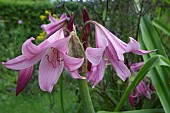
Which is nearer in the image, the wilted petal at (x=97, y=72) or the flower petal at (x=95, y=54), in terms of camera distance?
the flower petal at (x=95, y=54)

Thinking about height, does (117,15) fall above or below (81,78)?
below

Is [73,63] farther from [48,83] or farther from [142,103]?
[142,103]

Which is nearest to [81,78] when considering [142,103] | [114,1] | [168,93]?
[168,93]

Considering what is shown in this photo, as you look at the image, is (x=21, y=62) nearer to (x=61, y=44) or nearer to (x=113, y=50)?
(x=61, y=44)

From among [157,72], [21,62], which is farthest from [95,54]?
[157,72]

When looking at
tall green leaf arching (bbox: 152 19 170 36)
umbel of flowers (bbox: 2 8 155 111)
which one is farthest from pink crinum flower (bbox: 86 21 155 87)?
tall green leaf arching (bbox: 152 19 170 36)

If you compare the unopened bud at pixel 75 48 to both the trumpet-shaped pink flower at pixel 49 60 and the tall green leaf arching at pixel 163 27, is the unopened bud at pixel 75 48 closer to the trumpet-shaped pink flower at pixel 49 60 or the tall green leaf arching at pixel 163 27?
the trumpet-shaped pink flower at pixel 49 60

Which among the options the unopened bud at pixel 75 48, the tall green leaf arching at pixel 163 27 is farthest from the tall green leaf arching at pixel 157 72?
the unopened bud at pixel 75 48

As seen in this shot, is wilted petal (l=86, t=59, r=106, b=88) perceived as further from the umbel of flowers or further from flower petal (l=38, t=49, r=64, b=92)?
flower petal (l=38, t=49, r=64, b=92)
